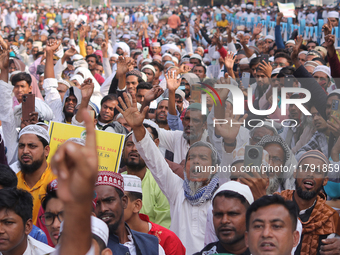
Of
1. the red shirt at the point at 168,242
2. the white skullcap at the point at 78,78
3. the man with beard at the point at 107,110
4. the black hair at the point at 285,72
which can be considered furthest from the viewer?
the white skullcap at the point at 78,78

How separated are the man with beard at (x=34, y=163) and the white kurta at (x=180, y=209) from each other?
794 millimetres

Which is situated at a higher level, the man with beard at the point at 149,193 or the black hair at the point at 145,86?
the black hair at the point at 145,86

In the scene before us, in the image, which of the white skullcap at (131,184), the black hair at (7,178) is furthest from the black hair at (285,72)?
the black hair at (7,178)

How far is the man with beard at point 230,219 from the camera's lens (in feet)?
7.69

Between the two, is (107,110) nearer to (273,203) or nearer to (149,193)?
(149,193)

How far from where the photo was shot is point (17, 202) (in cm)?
233

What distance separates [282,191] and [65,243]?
2.06m

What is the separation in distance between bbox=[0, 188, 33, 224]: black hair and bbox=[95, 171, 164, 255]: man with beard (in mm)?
375

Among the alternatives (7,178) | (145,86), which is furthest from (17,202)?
(145,86)

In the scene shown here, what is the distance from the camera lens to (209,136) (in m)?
3.99

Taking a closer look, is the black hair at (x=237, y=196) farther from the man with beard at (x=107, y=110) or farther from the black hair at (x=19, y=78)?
the black hair at (x=19, y=78)

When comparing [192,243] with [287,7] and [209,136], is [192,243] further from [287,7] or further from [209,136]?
[287,7]

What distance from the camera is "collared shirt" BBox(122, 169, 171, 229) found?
134 inches

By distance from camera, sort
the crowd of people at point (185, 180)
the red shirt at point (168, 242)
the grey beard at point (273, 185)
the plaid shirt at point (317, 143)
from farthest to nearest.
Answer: the plaid shirt at point (317, 143)
the grey beard at point (273, 185)
the red shirt at point (168, 242)
the crowd of people at point (185, 180)
